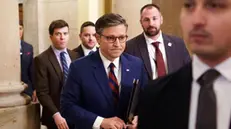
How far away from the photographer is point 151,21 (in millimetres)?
3258

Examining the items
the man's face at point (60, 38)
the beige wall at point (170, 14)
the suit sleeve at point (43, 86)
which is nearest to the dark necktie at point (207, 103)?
the suit sleeve at point (43, 86)

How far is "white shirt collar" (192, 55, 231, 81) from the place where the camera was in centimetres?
107

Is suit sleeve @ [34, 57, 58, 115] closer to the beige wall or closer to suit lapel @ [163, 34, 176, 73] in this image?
suit lapel @ [163, 34, 176, 73]

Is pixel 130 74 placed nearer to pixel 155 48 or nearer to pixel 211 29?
pixel 155 48

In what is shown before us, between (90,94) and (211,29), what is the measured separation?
1330mm

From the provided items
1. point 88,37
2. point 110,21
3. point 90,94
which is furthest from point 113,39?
point 88,37

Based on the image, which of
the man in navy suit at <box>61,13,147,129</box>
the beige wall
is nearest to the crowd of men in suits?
the man in navy suit at <box>61,13,147,129</box>

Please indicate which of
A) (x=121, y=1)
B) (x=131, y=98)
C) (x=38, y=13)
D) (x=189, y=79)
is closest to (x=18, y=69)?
(x=131, y=98)

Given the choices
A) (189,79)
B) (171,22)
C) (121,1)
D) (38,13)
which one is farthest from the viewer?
(38,13)

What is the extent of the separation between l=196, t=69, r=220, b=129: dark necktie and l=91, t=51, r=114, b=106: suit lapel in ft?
3.98

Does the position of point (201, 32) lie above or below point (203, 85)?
above

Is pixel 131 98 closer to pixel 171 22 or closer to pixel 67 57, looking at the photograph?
pixel 67 57

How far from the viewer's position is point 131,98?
2227mm

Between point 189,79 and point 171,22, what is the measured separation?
3253 millimetres
